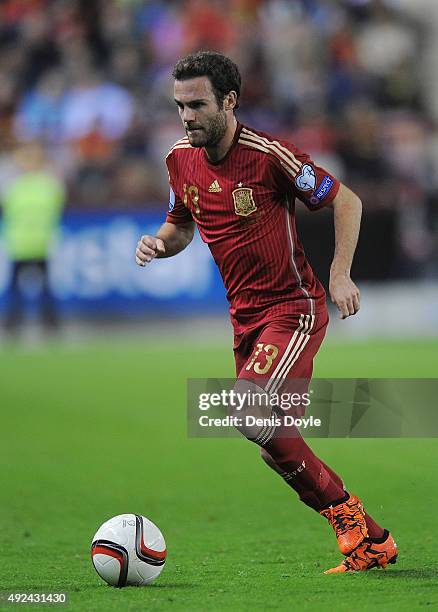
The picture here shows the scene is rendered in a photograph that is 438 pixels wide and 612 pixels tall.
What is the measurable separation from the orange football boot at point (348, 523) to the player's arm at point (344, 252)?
0.84 metres

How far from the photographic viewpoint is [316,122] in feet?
59.0

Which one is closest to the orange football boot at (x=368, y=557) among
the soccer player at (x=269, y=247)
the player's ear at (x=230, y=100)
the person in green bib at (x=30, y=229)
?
the soccer player at (x=269, y=247)

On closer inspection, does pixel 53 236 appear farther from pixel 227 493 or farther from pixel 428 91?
pixel 227 493

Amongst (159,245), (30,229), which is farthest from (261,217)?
(30,229)

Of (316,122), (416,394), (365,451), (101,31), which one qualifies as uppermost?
(101,31)

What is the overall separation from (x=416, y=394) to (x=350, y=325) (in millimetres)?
9853

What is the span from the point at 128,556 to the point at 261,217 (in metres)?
1.51

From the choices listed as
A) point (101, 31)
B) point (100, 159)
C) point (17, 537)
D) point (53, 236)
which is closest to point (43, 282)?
point (53, 236)

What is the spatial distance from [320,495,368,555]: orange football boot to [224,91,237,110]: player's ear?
5.67 ft

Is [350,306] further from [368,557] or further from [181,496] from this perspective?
[181,496]

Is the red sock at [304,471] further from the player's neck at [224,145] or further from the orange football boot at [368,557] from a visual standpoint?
the player's neck at [224,145]

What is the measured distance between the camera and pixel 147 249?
5.43 m

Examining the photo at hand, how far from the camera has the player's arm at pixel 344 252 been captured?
197 inches

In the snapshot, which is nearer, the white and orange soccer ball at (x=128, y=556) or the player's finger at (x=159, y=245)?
the white and orange soccer ball at (x=128, y=556)
